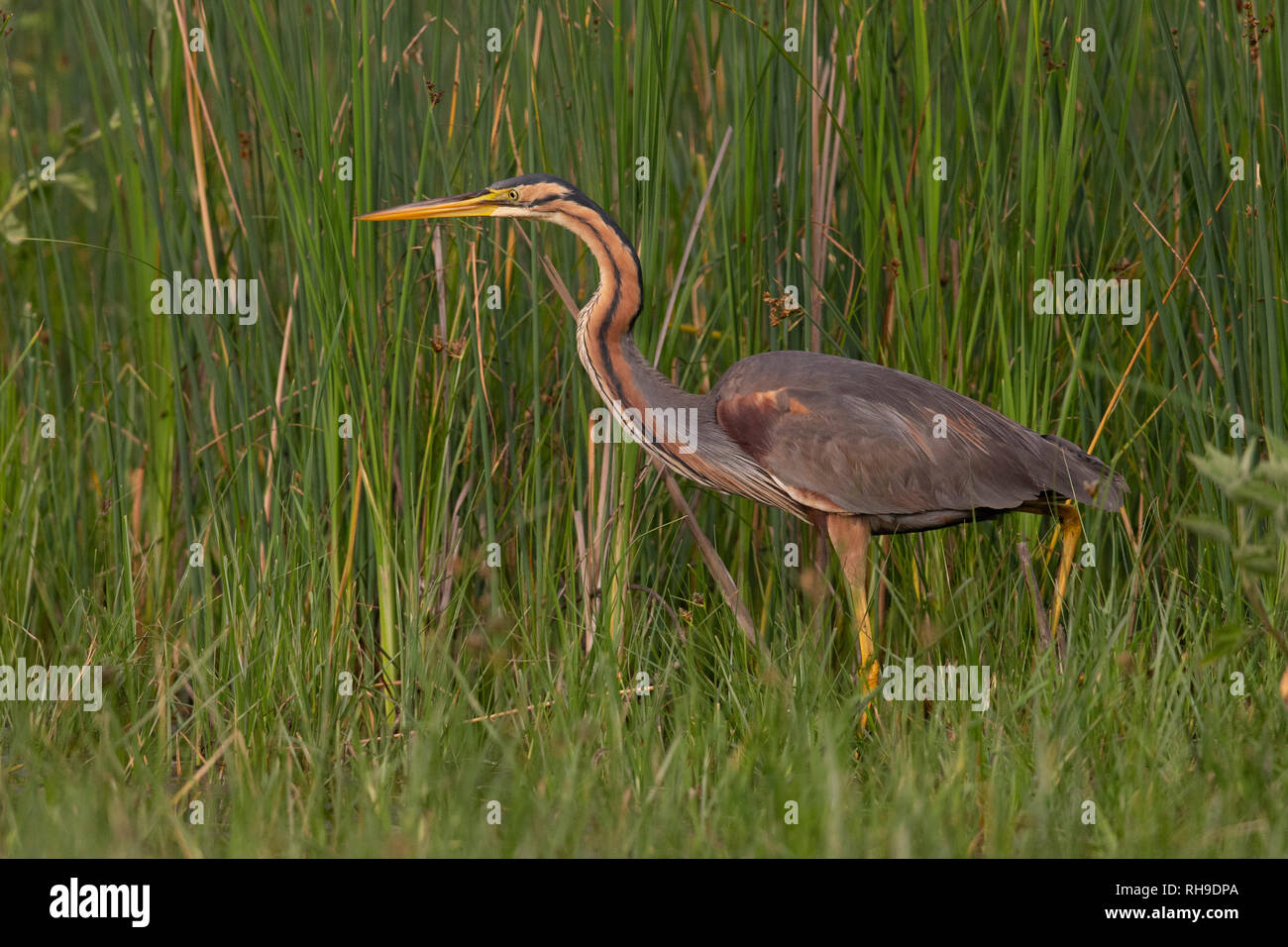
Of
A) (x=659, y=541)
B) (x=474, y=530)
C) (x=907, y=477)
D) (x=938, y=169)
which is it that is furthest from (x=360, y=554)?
(x=938, y=169)

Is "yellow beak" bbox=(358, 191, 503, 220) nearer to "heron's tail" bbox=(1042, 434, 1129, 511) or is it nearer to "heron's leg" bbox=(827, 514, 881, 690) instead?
"heron's leg" bbox=(827, 514, 881, 690)

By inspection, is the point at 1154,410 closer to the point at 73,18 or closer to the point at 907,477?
the point at 907,477

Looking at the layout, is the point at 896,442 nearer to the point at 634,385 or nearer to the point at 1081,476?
the point at 1081,476

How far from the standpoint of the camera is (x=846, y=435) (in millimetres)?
4227

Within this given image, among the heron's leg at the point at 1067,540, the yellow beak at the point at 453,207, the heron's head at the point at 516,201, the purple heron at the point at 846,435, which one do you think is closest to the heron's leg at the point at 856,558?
the purple heron at the point at 846,435

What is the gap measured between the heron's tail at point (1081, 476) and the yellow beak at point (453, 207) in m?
1.75

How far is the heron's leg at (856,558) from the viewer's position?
4203 mm

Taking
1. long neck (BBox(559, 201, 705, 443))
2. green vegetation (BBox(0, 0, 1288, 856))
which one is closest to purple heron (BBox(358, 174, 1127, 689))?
long neck (BBox(559, 201, 705, 443))

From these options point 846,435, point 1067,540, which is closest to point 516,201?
point 846,435

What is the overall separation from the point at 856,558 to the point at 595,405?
3.33ft

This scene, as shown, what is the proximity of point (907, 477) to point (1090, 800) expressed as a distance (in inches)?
53.8

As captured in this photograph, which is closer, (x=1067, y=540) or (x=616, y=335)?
(x=616, y=335)

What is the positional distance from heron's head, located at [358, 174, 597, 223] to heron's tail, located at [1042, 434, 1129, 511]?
1.55 meters

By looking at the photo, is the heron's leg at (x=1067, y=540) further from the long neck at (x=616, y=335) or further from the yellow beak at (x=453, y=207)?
the yellow beak at (x=453, y=207)
